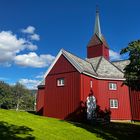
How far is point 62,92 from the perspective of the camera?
2934cm

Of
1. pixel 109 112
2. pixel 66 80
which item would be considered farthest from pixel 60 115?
pixel 109 112

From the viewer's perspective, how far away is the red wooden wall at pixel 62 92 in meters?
28.2

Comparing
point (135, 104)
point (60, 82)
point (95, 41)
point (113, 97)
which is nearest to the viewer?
point (60, 82)

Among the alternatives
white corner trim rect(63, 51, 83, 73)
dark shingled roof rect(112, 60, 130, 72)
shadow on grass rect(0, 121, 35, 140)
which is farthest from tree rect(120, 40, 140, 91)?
dark shingled roof rect(112, 60, 130, 72)

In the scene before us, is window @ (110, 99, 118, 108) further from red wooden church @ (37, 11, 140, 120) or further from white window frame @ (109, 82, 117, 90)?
white window frame @ (109, 82, 117, 90)

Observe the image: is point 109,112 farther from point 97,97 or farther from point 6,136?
point 6,136

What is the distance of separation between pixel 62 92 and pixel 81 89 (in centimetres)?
297

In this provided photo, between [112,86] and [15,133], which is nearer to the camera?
[15,133]

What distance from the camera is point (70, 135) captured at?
16.5 meters

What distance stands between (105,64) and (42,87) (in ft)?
38.3

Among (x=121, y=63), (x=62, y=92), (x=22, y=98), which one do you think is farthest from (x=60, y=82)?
(x=22, y=98)

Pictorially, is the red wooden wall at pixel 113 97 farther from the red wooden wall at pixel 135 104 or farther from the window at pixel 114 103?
the red wooden wall at pixel 135 104

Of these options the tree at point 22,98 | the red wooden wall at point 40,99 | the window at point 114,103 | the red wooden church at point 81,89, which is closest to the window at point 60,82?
the red wooden church at point 81,89

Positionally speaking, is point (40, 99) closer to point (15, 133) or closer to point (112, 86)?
point (112, 86)
